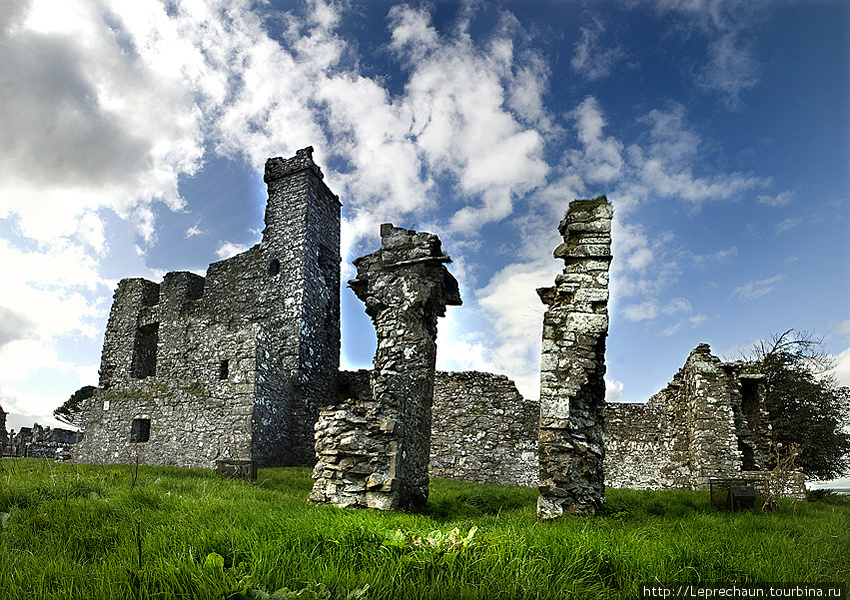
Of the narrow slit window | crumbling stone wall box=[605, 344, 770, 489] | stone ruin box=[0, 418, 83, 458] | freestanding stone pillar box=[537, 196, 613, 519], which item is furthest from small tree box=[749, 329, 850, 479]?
stone ruin box=[0, 418, 83, 458]

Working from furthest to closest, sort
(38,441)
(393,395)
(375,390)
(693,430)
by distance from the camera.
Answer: (38,441)
(693,430)
(375,390)
(393,395)

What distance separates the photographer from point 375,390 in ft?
27.4

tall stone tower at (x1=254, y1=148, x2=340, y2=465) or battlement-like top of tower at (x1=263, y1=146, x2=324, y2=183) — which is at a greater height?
battlement-like top of tower at (x1=263, y1=146, x2=324, y2=183)

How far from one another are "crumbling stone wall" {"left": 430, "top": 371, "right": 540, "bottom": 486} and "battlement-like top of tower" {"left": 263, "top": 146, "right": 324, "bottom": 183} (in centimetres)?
894

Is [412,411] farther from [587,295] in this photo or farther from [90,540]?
[90,540]

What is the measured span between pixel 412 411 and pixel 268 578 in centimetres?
512

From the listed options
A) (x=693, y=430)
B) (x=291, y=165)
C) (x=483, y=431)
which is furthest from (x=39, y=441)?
(x=693, y=430)

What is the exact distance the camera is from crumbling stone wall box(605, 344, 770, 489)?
43.1 feet

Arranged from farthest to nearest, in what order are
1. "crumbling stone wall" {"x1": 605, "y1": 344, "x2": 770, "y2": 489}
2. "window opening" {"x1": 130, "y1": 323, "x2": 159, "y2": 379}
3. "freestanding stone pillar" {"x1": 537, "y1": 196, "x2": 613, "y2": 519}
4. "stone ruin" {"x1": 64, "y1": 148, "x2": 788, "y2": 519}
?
"window opening" {"x1": 130, "y1": 323, "x2": 159, "y2": 379}, "crumbling stone wall" {"x1": 605, "y1": 344, "x2": 770, "y2": 489}, "stone ruin" {"x1": 64, "y1": 148, "x2": 788, "y2": 519}, "freestanding stone pillar" {"x1": 537, "y1": 196, "x2": 613, "y2": 519}

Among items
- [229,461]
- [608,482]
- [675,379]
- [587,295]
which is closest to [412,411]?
[587,295]

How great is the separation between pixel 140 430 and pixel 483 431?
10.6 metres

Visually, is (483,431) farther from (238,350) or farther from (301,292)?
(238,350)

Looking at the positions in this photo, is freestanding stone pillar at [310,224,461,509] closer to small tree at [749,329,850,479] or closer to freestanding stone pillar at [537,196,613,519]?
freestanding stone pillar at [537,196,613,519]

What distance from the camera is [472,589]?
315cm
